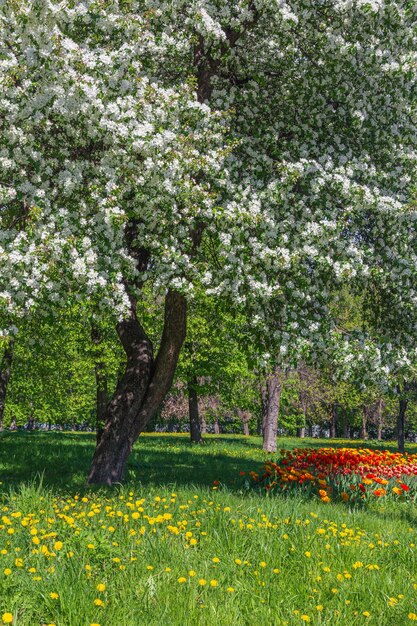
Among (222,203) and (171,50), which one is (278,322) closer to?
(222,203)

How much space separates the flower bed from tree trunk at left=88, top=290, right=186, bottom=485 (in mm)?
2457

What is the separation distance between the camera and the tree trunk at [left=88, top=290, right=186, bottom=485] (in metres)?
11.2

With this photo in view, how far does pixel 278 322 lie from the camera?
9.59 metres

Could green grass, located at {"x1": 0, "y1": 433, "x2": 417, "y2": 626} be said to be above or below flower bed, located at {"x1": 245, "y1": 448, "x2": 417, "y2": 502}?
below

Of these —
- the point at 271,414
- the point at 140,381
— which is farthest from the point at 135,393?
the point at 271,414

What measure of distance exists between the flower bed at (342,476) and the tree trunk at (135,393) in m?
2.46

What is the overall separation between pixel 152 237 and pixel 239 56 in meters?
5.04

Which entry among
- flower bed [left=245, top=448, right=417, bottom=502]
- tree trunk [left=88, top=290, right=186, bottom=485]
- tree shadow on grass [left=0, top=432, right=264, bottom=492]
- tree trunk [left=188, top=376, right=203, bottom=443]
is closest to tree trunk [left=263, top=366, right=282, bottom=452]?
tree trunk [left=188, top=376, right=203, bottom=443]

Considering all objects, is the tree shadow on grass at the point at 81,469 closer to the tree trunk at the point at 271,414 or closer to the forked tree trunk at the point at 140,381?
the forked tree trunk at the point at 140,381

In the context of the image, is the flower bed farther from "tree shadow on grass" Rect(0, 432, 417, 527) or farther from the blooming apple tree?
the blooming apple tree

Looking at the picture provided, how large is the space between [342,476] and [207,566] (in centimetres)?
615

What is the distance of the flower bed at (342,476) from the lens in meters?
10.3

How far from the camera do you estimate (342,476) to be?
10883 mm

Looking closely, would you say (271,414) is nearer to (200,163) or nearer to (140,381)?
(140,381)
